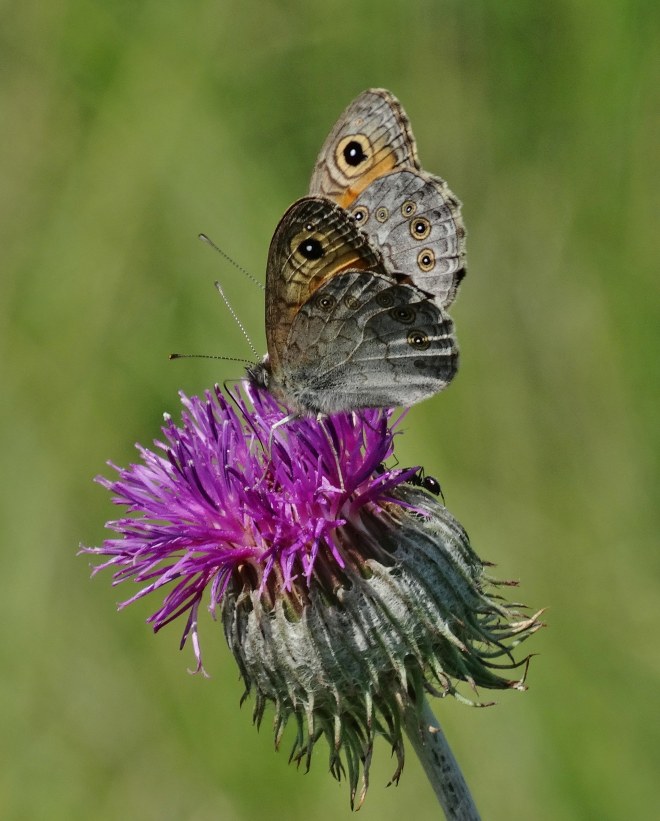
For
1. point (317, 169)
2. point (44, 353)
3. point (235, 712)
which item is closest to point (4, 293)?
point (44, 353)

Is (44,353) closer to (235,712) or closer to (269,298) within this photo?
(235,712)

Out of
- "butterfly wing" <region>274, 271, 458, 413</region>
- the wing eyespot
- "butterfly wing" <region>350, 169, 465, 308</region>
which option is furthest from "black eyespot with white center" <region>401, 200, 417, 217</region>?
the wing eyespot

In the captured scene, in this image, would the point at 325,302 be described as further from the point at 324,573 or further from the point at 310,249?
the point at 324,573

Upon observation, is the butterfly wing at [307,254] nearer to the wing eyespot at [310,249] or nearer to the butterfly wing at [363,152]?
the wing eyespot at [310,249]

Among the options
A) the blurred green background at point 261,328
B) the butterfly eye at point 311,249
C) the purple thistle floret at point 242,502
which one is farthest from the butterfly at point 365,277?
the blurred green background at point 261,328

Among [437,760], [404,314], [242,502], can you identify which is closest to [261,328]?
[404,314]

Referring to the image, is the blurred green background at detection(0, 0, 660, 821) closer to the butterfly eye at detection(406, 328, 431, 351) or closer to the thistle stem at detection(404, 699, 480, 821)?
the thistle stem at detection(404, 699, 480, 821)
